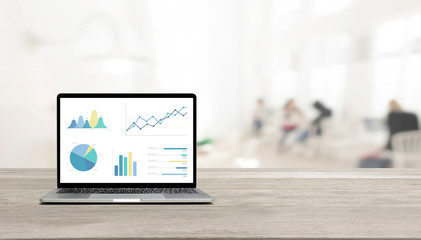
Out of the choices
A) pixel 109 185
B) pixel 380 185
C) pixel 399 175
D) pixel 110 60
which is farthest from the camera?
pixel 110 60

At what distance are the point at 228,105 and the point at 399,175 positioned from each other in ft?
8.87

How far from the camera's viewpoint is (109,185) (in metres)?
0.85

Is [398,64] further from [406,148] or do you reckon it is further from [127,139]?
[127,139]

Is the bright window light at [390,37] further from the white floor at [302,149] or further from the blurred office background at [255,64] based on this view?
the white floor at [302,149]

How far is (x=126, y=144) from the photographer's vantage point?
0.86 metres

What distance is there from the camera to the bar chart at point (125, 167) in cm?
85

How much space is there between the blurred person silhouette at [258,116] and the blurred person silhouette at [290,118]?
181 mm

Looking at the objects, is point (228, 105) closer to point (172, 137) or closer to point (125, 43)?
point (125, 43)

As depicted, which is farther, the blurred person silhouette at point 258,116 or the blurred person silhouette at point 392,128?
the blurred person silhouette at point 258,116

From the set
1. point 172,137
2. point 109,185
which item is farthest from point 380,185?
point 109,185

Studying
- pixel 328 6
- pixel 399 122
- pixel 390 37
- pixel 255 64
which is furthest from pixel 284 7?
pixel 399 122

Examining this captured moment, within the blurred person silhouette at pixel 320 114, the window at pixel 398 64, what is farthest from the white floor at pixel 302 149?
the window at pixel 398 64

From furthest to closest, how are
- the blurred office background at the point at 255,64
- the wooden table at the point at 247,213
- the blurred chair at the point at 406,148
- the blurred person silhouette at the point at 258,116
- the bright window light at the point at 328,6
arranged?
the bright window light at the point at 328,6
the blurred person silhouette at the point at 258,116
the blurred chair at the point at 406,148
the blurred office background at the point at 255,64
the wooden table at the point at 247,213

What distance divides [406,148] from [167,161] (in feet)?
10.2
